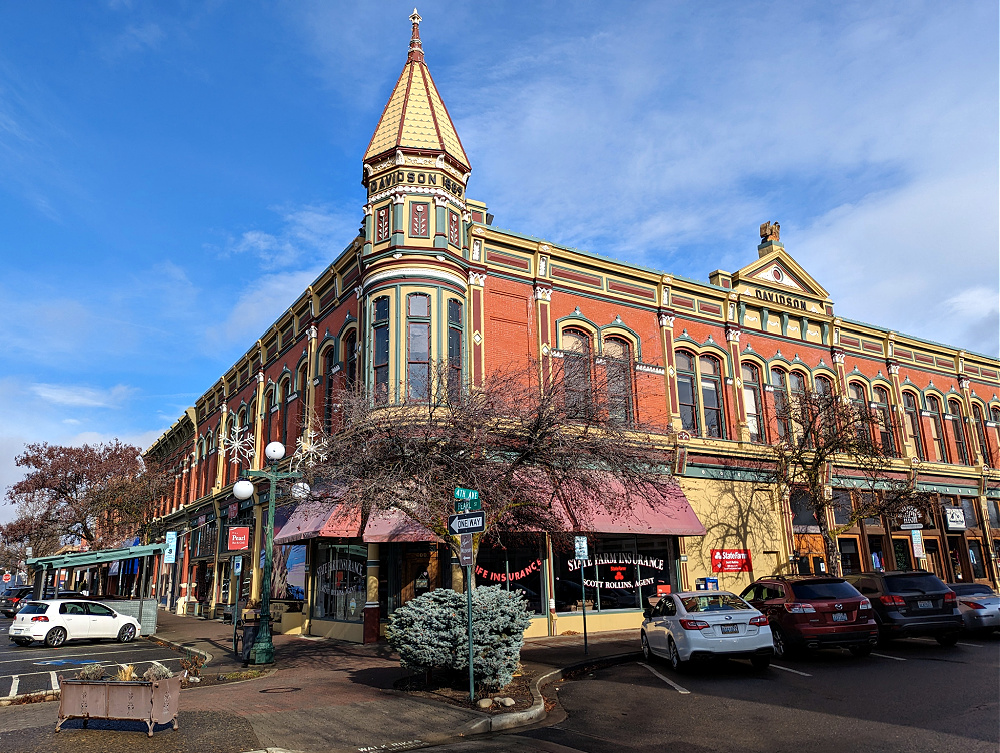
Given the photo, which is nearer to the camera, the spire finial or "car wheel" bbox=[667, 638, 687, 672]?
"car wheel" bbox=[667, 638, 687, 672]

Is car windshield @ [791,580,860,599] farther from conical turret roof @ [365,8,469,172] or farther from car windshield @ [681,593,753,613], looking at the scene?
conical turret roof @ [365,8,469,172]

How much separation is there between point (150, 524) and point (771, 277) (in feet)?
119

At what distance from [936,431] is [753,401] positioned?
11.4 meters

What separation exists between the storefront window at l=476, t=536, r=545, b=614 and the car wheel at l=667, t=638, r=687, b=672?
6431 mm

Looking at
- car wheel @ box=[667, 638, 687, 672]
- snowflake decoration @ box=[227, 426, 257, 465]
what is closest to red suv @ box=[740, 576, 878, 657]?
car wheel @ box=[667, 638, 687, 672]

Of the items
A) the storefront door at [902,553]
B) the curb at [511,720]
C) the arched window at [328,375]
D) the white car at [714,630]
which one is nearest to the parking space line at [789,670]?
the white car at [714,630]

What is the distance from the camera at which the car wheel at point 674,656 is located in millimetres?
12852

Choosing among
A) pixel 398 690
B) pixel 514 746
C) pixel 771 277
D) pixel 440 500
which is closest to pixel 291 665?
pixel 398 690

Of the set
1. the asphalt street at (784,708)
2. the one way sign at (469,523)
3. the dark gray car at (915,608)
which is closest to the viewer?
the asphalt street at (784,708)

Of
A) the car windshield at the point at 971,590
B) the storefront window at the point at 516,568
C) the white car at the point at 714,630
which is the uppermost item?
the storefront window at the point at 516,568

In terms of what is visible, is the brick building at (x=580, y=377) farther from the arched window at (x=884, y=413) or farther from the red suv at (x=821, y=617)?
the red suv at (x=821, y=617)

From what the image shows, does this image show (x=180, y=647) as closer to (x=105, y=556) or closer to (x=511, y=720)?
(x=105, y=556)

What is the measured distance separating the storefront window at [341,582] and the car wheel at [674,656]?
8927mm

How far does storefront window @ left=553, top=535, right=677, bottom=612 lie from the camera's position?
68.7 feet
